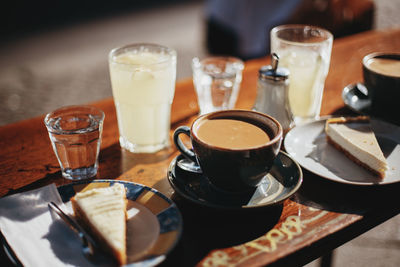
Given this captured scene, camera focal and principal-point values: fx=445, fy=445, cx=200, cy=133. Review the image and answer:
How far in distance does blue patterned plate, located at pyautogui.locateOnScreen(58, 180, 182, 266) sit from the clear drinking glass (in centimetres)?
46

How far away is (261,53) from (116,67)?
1818 millimetres

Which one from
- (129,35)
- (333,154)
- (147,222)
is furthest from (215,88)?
(129,35)

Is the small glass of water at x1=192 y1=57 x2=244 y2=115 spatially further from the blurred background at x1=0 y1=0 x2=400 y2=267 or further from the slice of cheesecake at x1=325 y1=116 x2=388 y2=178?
the blurred background at x1=0 y1=0 x2=400 y2=267

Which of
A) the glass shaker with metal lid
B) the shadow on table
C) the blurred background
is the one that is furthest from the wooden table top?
the blurred background

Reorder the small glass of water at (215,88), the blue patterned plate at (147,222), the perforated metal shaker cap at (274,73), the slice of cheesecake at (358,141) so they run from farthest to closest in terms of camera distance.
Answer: the small glass of water at (215,88) → the perforated metal shaker cap at (274,73) → the slice of cheesecake at (358,141) → the blue patterned plate at (147,222)

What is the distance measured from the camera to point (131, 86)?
0.87 meters

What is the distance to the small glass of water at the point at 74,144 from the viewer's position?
0.79m

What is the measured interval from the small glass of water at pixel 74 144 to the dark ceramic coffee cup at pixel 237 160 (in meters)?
0.17

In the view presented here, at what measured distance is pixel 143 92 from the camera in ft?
2.87

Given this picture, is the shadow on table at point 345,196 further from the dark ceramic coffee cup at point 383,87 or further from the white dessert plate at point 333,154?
the dark ceramic coffee cup at point 383,87

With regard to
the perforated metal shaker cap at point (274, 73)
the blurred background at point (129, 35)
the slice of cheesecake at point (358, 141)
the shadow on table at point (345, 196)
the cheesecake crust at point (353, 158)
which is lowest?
the blurred background at point (129, 35)

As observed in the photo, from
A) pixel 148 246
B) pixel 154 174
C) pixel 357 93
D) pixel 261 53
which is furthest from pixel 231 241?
pixel 261 53

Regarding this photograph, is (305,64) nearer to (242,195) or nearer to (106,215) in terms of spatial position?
(242,195)

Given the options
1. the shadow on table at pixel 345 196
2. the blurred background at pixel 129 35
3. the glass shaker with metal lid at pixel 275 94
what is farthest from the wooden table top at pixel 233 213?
the blurred background at pixel 129 35
